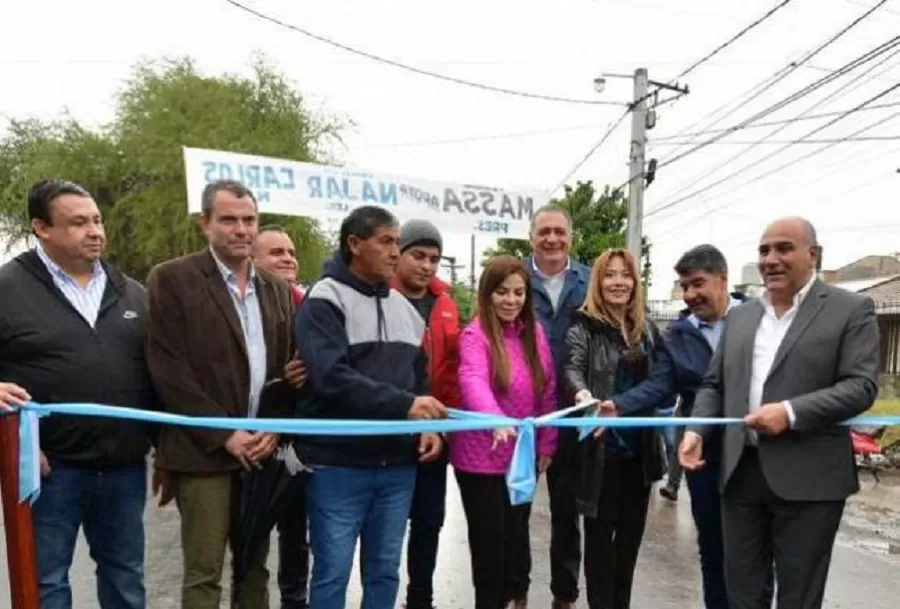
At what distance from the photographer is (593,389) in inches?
145

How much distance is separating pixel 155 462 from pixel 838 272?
62590mm

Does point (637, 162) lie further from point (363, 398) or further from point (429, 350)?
point (363, 398)

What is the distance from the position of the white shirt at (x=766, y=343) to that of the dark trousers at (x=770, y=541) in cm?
21

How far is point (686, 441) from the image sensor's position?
3215 millimetres

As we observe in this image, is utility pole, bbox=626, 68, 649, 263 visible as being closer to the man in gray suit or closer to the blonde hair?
the blonde hair

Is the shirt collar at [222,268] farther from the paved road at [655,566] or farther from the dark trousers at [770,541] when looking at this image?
the dark trousers at [770,541]

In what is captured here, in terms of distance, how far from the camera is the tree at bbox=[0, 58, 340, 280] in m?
24.3

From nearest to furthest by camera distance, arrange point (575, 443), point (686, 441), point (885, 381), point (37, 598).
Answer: point (37, 598)
point (686, 441)
point (575, 443)
point (885, 381)

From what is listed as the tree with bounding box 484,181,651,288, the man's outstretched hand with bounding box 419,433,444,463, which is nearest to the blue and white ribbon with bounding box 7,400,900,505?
the man's outstretched hand with bounding box 419,433,444,463

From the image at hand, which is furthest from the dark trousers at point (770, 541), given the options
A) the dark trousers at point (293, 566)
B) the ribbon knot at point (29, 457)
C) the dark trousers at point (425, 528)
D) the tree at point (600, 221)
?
the tree at point (600, 221)

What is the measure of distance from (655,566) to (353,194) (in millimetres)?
6474

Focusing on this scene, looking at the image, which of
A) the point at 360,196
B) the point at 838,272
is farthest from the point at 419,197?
the point at 838,272

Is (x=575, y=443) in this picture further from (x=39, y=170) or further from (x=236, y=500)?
(x=39, y=170)

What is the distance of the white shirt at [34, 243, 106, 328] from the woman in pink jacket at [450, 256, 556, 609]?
5.02 ft
